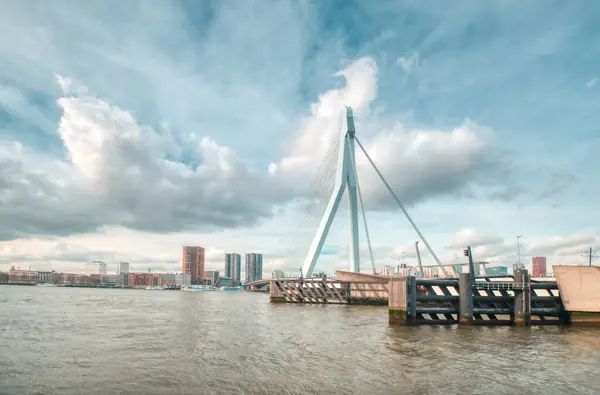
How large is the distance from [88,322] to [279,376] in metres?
23.6

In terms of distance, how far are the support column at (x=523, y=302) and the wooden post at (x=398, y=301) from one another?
330 inches

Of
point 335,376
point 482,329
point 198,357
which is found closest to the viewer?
point 335,376

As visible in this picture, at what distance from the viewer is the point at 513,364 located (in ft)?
56.4

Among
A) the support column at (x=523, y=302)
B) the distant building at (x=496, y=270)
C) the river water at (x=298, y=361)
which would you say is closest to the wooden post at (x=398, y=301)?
the river water at (x=298, y=361)

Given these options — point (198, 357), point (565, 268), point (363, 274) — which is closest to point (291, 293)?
point (363, 274)

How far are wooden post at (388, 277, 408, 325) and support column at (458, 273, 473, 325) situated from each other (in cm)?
403

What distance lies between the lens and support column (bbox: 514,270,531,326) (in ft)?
99.7

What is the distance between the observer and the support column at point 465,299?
2991cm

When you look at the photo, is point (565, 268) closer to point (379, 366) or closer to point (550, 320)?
point (550, 320)

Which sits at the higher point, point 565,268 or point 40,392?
point 565,268

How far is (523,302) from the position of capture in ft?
99.9

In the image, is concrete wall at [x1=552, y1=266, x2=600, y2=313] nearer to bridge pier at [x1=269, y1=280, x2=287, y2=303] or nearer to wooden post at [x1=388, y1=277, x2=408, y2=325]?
wooden post at [x1=388, y1=277, x2=408, y2=325]

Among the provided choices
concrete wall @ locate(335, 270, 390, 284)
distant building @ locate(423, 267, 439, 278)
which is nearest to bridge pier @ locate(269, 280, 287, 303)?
concrete wall @ locate(335, 270, 390, 284)

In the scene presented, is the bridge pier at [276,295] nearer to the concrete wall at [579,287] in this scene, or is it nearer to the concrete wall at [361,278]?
the concrete wall at [361,278]
